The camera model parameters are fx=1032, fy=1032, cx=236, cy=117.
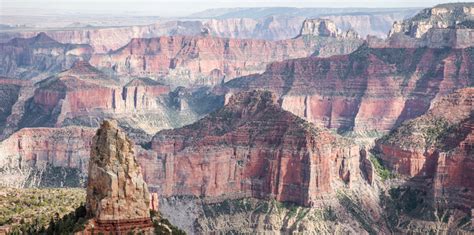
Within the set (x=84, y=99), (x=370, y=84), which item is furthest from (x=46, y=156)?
(x=370, y=84)

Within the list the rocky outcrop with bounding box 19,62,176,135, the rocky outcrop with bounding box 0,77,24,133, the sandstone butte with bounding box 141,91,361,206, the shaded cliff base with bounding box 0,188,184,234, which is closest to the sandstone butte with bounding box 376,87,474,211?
the sandstone butte with bounding box 141,91,361,206

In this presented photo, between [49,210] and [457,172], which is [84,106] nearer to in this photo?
[457,172]

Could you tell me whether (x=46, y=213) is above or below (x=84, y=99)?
below

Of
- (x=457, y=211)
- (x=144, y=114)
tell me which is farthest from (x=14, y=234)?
(x=144, y=114)

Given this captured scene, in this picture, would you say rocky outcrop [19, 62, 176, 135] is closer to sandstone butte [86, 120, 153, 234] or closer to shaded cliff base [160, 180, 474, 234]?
shaded cliff base [160, 180, 474, 234]

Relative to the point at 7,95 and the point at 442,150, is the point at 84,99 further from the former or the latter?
the point at 442,150

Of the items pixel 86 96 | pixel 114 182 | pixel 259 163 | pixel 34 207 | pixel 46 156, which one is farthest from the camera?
pixel 86 96
